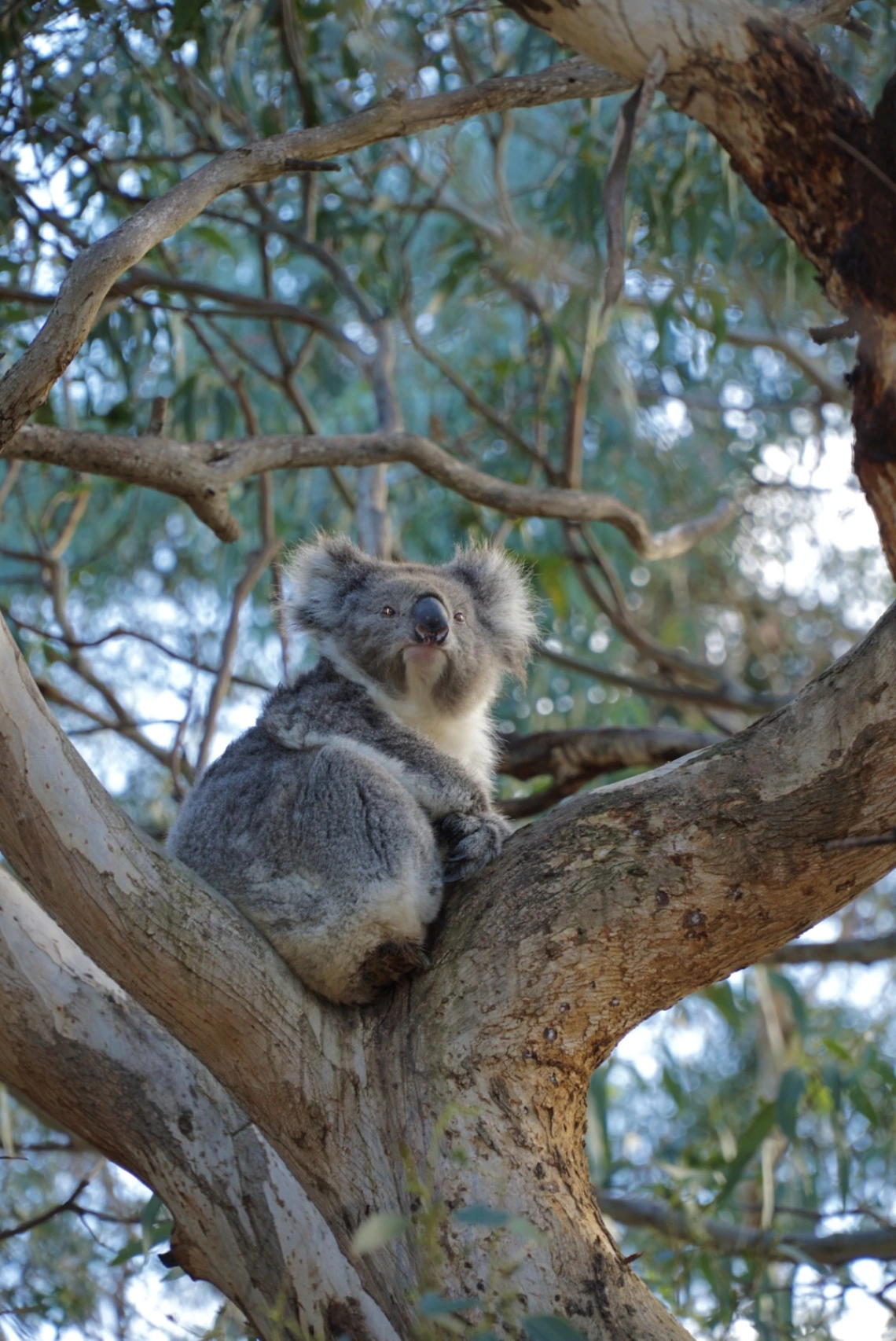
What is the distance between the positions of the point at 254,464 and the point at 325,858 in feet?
3.83

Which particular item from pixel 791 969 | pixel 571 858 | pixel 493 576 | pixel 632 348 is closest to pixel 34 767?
pixel 571 858

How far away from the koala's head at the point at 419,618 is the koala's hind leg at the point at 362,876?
0.48m

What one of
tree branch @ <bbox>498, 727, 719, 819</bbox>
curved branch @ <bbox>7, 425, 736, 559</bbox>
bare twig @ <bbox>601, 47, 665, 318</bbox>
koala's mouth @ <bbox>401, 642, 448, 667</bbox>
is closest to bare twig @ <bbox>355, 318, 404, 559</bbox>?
curved branch @ <bbox>7, 425, 736, 559</bbox>

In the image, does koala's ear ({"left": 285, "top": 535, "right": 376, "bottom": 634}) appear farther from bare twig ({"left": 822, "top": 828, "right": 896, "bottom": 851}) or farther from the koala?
bare twig ({"left": 822, "top": 828, "right": 896, "bottom": 851})

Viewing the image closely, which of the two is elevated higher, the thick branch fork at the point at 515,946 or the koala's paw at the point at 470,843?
the koala's paw at the point at 470,843

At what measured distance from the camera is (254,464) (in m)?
3.30

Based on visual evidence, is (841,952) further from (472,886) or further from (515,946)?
(515,946)

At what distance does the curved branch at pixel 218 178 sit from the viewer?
206 cm

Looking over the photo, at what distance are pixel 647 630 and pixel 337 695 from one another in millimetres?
5195

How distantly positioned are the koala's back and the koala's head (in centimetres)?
42

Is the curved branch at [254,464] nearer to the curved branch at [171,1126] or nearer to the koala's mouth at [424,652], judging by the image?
the koala's mouth at [424,652]

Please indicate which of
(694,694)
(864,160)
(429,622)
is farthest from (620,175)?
(694,694)

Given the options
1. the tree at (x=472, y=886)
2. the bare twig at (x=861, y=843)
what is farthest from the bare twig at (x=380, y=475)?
the bare twig at (x=861, y=843)

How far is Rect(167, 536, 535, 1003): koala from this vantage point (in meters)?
2.42
